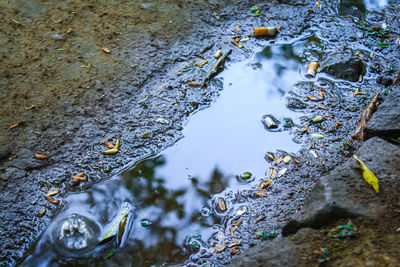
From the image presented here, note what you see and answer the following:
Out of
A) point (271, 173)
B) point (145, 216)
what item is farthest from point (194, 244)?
point (271, 173)

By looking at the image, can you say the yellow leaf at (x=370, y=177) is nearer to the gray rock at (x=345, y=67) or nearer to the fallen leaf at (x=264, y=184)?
the fallen leaf at (x=264, y=184)

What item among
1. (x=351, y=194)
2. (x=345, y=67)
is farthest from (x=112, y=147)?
(x=345, y=67)

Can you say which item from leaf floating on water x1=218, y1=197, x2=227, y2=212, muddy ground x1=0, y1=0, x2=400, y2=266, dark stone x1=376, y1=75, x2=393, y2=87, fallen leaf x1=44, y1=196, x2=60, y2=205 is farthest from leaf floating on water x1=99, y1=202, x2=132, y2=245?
dark stone x1=376, y1=75, x2=393, y2=87

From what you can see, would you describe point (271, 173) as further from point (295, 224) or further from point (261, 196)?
point (295, 224)

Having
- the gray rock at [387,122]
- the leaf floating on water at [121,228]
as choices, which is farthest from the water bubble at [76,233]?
→ the gray rock at [387,122]

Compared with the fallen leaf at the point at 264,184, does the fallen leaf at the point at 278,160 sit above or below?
above
